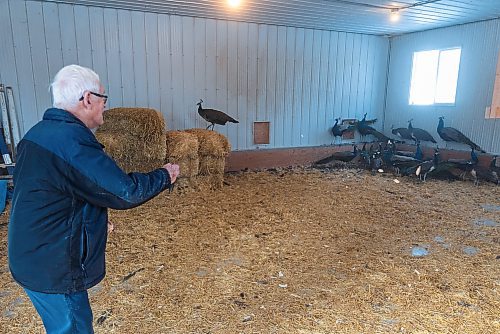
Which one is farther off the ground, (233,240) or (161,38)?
(161,38)

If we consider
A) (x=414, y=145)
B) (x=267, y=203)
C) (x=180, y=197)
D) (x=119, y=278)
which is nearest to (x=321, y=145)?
(x=414, y=145)

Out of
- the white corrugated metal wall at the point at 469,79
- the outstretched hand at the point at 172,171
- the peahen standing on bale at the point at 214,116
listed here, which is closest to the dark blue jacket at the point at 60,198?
the outstretched hand at the point at 172,171

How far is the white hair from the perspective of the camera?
4.23 feet

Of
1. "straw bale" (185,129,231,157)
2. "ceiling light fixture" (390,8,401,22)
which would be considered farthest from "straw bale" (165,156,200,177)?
"ceiling light fixture" (390,8,401,22)

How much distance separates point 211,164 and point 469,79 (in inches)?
A: 194

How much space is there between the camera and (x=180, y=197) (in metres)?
4.98

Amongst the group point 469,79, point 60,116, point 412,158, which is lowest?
point 412,158

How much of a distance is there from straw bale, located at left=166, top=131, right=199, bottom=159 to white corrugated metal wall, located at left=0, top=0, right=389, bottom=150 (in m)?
1.10

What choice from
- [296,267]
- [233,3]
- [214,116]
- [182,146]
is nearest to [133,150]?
[182,146]

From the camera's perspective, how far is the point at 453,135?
6.54 m

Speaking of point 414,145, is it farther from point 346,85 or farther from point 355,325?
point 355,325

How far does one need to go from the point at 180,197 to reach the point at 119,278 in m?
2.25

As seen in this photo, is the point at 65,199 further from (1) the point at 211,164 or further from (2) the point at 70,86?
(1) the point at 211,164

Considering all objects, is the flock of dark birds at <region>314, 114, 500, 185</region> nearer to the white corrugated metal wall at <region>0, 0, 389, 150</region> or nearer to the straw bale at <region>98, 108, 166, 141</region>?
the white corrugated metal wall at <region>0, 0, 389, 150</region>
